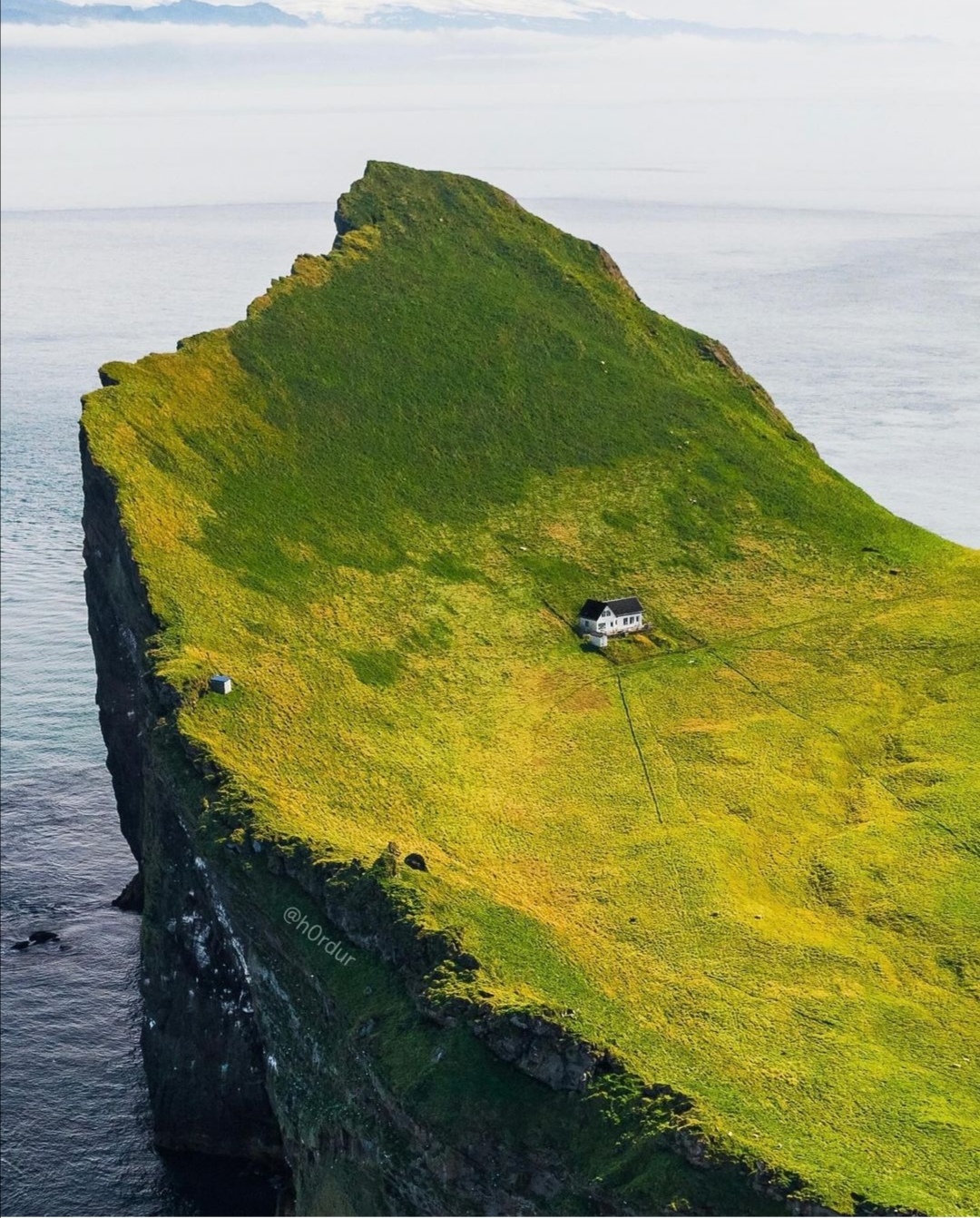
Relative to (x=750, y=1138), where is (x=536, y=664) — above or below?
above

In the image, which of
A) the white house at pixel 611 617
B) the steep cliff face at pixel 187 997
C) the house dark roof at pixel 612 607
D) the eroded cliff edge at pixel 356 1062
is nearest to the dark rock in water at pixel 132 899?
the eroded cliff edge at pixel 356 1062

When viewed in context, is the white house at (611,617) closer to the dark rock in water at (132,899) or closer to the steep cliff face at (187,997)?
the steep cliff face at (187,997)

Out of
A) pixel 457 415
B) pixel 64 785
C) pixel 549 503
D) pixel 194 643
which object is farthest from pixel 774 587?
pixel 64 785

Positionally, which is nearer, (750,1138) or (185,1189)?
(750,1138)

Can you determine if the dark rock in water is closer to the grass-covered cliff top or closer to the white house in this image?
the grass-covered cliff top

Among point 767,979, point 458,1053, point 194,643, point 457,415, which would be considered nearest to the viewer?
point 458,1053

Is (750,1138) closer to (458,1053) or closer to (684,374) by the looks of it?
(458,1053)

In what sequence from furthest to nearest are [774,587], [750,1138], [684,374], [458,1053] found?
1. [684,374]
2. [774,587]
3. [458,1053]
4. [750,1138]
